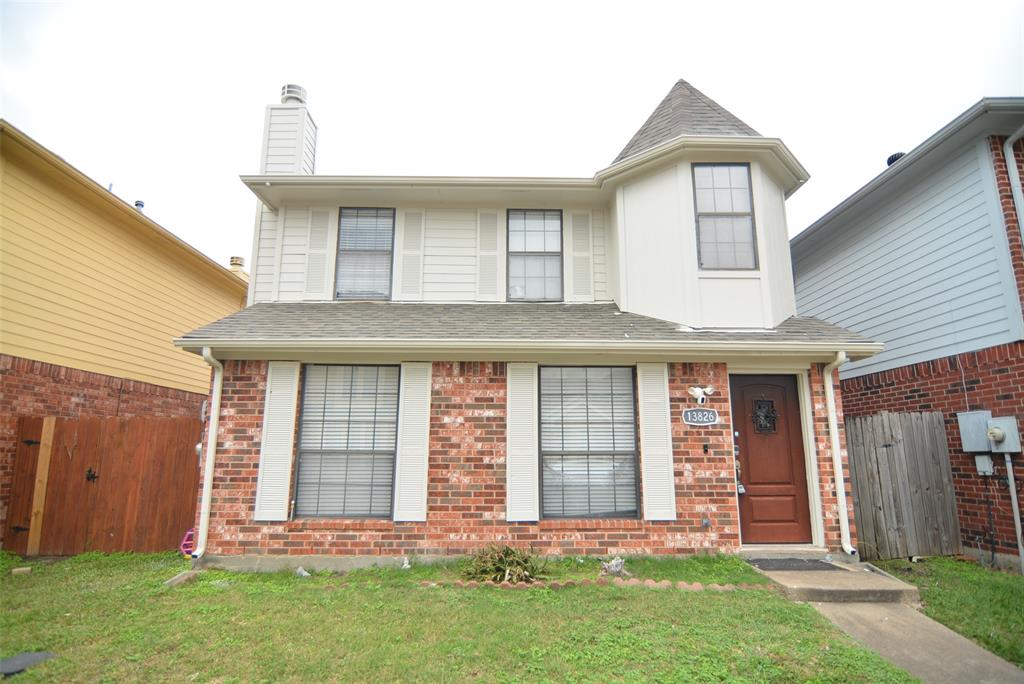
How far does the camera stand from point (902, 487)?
646 cm

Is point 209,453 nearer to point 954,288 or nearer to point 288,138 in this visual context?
point 288,138

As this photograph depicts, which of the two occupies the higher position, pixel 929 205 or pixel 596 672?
pixel 929 205

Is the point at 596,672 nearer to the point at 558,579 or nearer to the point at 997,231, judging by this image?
the point at 558,579

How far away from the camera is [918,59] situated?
36.6ft

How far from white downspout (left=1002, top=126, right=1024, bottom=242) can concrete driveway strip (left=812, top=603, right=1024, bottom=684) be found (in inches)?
186

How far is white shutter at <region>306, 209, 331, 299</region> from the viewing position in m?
7.47

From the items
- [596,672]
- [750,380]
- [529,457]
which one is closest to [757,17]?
[750,380]

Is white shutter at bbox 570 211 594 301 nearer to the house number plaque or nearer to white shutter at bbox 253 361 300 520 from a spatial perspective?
the house number plaque

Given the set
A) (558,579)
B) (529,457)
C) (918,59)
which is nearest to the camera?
(558,579)

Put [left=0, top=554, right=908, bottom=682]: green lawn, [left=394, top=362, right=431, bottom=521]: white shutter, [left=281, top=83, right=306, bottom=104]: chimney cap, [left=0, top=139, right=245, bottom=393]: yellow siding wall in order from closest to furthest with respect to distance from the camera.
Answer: [left=0, top=554, right=908, bottom=682]: green lawn → [left=394, top=362, right=431, bottom=521]: white shutter → [left=0, top=139, right=245, bottom=393]: yellow siding wall → [left=281, top=83, right=306, bottom=104]: chimney cap

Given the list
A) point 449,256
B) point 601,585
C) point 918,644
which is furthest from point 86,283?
point 918,644

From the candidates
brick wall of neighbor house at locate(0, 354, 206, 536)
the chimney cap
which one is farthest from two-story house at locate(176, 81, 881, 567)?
brick wall of neighbor house at locate(0, 354, 206, 536)

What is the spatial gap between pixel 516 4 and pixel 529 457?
29.5 ft

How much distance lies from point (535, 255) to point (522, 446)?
302 centimetres
